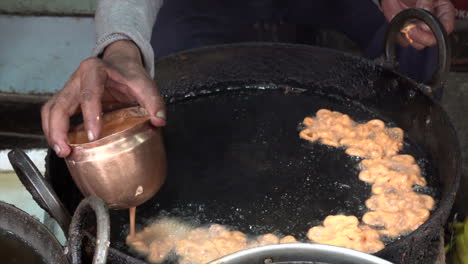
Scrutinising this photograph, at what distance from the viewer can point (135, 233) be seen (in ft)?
6.07

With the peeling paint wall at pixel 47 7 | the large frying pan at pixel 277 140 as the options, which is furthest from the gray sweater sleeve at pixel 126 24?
the peeling paint wall at pixel 47 7

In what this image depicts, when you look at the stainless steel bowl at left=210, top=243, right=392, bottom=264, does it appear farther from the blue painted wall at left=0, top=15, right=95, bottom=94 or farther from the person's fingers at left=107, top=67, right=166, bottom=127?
the blue painted wall at left=0, top=15, right=95, bottom=94

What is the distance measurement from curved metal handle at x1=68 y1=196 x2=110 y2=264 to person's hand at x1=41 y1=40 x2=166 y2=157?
282 millimetres

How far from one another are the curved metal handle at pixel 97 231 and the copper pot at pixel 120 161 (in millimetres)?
226

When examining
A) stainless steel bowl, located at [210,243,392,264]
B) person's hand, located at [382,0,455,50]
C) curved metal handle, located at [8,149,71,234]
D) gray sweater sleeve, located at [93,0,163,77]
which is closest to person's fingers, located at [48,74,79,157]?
curved metal handle, located at [8,149,71,234]

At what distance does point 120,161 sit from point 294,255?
68 centimetres

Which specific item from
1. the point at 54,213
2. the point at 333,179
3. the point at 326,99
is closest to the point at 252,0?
the point at 326,99

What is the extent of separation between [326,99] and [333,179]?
25.9 inches

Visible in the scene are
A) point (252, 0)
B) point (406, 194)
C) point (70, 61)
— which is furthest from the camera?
point (70, 61)

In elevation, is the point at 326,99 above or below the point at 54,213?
below

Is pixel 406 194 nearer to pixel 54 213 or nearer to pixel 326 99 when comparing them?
pixel 326 99

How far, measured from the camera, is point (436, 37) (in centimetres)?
210

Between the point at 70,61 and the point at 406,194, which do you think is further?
the point at 70,61

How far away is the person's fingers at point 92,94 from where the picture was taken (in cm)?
157
